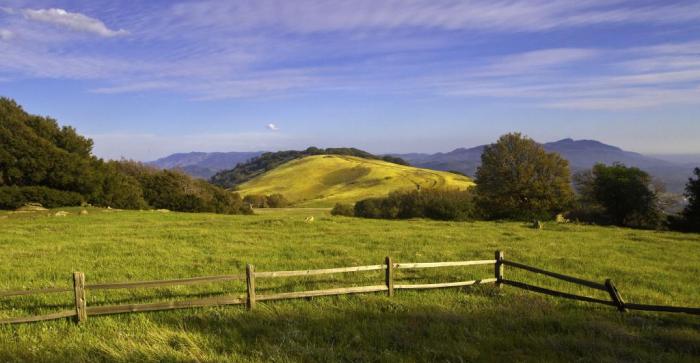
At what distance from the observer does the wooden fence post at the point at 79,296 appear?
9633 millimetres

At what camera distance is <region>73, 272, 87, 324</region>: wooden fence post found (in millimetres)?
9633

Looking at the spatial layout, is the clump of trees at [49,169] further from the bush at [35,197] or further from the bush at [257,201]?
the bush at [257,201]

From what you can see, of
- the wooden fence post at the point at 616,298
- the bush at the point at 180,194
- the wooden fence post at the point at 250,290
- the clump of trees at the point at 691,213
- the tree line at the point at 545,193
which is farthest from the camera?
the bush at the point at 180,194

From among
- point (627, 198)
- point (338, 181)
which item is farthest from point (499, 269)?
point (338, 181)

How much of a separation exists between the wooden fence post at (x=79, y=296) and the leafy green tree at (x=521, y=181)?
47557mm

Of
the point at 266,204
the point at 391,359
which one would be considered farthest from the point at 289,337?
the point at 266,204

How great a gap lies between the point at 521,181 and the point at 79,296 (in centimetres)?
4837

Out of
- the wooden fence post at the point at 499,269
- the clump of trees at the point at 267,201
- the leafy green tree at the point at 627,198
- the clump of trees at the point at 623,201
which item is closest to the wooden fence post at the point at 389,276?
the wooden fence post at the point at 499,269

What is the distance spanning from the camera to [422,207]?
198ft

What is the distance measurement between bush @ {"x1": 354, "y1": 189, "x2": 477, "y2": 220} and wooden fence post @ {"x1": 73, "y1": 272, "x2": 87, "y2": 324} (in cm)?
4630

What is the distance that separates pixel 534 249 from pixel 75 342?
19.4m

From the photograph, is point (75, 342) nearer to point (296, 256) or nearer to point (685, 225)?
point (296, 256)

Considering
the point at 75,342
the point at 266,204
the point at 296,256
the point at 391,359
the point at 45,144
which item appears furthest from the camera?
the point at 266,204

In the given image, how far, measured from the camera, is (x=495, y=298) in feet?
40.3
